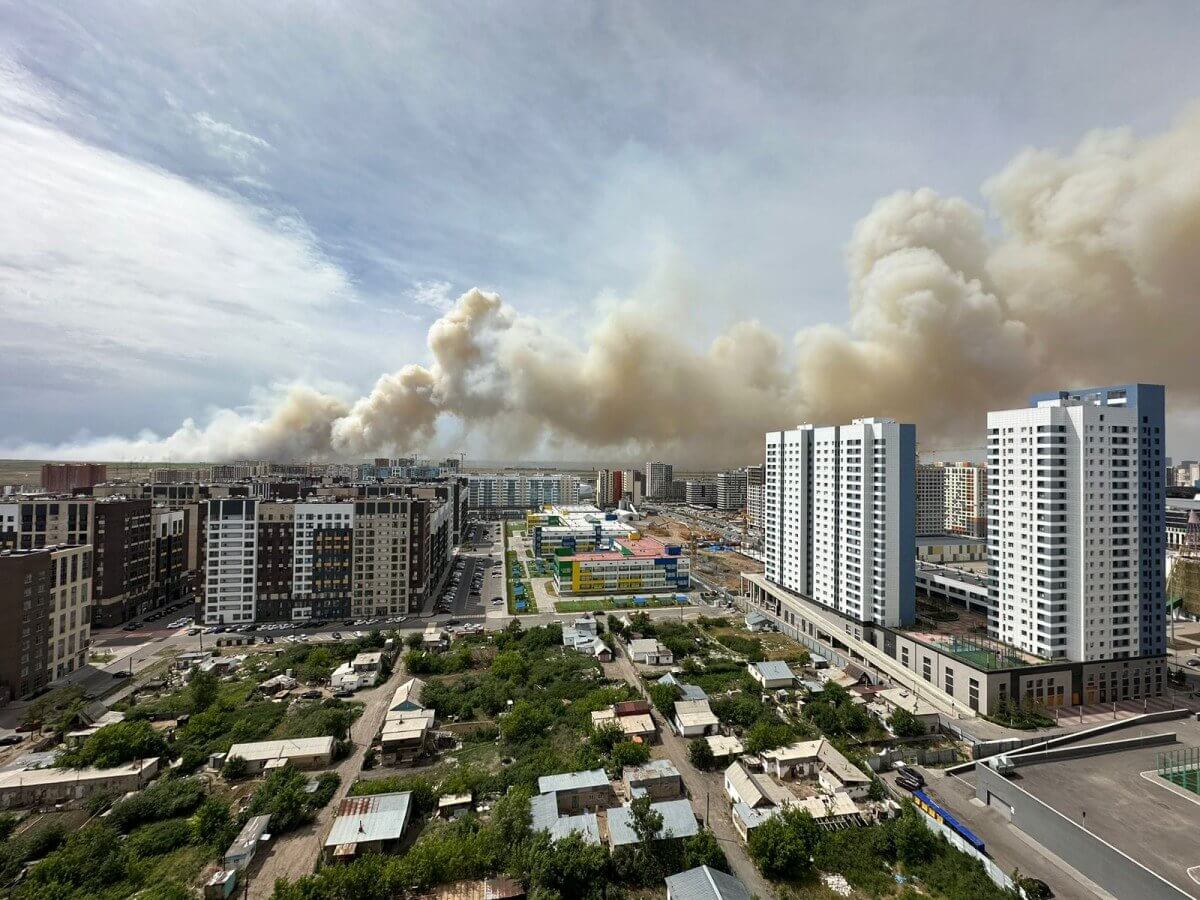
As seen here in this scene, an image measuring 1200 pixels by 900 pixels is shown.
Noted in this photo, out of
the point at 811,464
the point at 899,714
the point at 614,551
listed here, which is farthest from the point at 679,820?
the point at 614,551

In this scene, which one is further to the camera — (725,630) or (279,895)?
(725,630)

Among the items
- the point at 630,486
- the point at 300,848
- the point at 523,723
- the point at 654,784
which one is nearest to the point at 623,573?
the point at 523,723

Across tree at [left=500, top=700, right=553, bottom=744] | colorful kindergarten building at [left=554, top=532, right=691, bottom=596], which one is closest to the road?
tree at [left=500, top=700, right=553, bottom=744]

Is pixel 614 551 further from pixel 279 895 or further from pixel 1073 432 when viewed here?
pixel 279 895

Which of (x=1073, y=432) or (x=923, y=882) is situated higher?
(x=1073, y=432)

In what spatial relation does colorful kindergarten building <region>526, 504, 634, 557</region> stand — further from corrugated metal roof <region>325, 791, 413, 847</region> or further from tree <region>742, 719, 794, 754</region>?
corrugated metal roof <region>325, 791, 413, 847</region>

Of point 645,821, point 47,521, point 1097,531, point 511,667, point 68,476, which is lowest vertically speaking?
point 511,667

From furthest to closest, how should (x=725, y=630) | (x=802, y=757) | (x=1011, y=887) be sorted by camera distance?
1. (x=725, y=630)
2. (x=802, y=757)
3. (x=1011, y=887)

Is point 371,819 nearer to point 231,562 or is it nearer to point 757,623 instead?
point 231,562
